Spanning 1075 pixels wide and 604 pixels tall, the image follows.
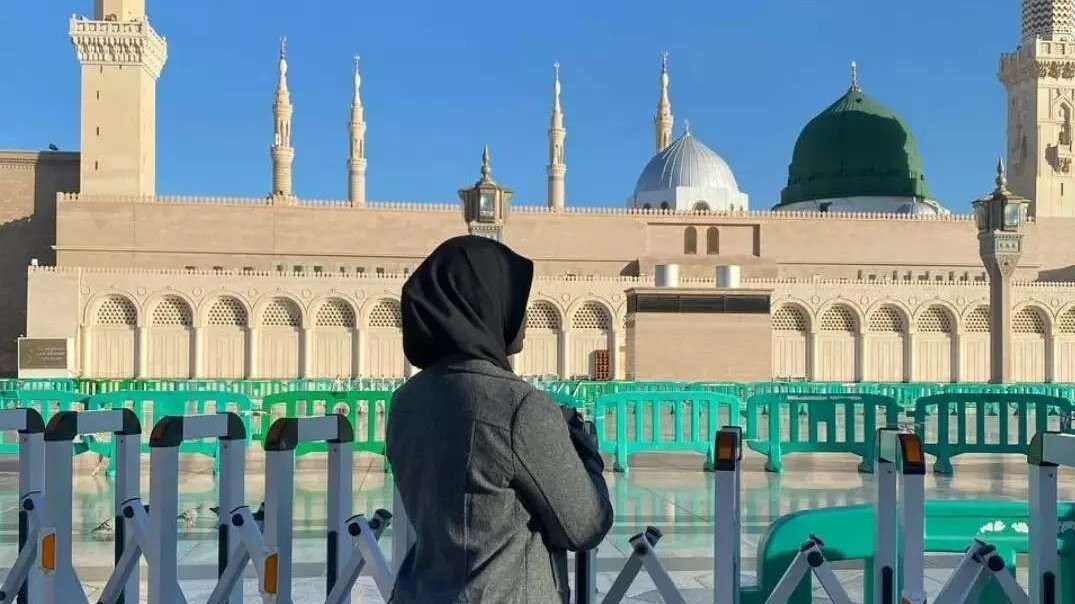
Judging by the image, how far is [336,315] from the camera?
97.5 feet

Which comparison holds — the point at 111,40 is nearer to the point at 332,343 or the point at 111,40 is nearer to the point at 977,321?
the point at 332,343

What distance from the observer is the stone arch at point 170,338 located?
28.7 meters

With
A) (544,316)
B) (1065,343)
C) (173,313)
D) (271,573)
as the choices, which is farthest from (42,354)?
(1065,343)

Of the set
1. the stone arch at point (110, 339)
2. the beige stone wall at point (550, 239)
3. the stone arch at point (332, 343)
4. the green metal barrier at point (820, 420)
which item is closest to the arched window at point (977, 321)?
the beige stone wall at point (550, 239)

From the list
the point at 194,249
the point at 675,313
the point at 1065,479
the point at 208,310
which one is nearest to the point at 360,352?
the point at 208,310

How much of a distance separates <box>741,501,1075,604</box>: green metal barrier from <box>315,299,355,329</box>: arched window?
27.1 meters

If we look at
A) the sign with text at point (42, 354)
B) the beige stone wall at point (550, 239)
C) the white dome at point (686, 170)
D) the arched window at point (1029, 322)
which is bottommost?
the sign with text at point (42, 354)

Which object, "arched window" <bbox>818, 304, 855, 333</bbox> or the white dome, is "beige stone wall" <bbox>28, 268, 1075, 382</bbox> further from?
the white dome

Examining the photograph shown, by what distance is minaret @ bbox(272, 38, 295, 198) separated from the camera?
119 feet

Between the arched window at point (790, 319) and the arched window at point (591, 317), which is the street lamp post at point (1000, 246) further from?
the arched window at point (591, 317)

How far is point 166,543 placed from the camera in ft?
10.2

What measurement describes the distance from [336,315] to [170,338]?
14.3ft

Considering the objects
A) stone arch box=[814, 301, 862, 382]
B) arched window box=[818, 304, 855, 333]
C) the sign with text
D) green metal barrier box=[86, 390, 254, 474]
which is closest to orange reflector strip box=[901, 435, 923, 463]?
green metal barrier box=[86, 390, 254, 474]

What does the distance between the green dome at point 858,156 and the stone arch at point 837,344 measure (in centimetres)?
1257
